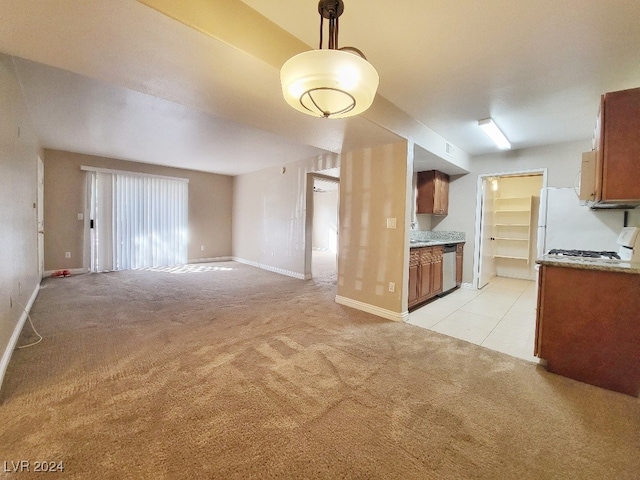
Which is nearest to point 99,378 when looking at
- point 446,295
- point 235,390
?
point 235,390

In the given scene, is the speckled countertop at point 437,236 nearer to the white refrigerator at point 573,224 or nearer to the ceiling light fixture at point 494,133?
the white refrigerator at point 573,224

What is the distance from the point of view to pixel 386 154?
11.2ft

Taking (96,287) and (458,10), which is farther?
(96,287)

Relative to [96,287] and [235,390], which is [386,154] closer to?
[235,390]

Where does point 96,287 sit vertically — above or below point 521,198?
below

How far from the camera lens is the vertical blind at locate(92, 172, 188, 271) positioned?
572 centimetres

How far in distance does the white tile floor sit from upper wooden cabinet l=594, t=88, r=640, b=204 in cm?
153

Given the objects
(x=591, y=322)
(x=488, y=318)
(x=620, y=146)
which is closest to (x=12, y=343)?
(x=591, y=322)

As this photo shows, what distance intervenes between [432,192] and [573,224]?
1999 mm

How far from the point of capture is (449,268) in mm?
4559

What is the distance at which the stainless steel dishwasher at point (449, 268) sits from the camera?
4.42 metres

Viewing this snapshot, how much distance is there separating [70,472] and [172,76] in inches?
90.9

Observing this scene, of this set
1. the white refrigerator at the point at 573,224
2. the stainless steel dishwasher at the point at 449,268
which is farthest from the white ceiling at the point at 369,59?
the stainless steel dishwasher at the point at 449,268

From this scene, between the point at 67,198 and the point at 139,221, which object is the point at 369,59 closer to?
the point at 139,221
